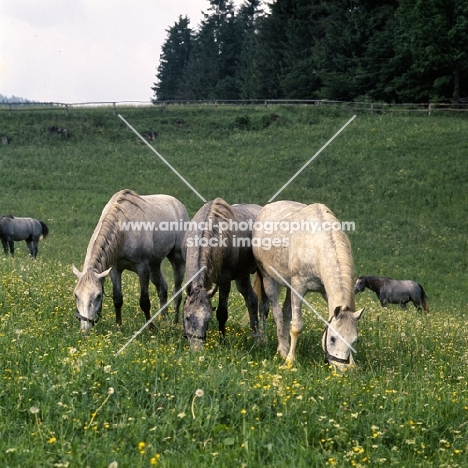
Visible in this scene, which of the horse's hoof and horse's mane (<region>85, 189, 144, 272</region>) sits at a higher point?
horse's mane (<region>85, 189, 144, 272</region>)

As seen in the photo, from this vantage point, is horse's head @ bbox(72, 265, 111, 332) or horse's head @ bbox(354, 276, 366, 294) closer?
horse's head @ bbox(72, 265, 111, 332)

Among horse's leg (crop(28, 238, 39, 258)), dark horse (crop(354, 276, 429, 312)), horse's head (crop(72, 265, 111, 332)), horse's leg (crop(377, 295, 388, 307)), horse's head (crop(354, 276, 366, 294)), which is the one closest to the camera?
horse's head (crop(72, 265, 111, 332))

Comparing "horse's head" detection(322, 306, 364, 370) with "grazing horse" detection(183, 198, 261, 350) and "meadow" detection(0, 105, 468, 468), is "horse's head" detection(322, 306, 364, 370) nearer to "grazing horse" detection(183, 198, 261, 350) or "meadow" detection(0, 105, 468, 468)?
"meadow" detection(0, 105, 468, 468)

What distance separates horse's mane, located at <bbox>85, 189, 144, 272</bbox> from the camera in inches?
379

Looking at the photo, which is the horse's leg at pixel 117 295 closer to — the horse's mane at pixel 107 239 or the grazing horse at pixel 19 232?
the horse's mane at pixel 107 239

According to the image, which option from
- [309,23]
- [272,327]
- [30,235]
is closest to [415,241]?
[30,235]

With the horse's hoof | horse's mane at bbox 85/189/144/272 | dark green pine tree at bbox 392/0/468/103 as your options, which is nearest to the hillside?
dark green pine tree at bbox 392/0/468/103

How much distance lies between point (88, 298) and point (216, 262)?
1.87 metres

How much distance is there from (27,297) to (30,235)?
15065 mm

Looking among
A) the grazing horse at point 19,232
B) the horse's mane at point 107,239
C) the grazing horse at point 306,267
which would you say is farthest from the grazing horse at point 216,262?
the grazing horse at point 19,232

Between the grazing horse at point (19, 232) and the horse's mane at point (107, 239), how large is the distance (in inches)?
571

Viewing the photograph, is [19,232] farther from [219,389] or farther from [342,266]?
[219,389]

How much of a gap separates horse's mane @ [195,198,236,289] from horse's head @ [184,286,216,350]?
10.6 inches

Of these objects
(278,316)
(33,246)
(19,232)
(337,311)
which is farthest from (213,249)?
(33,246)
